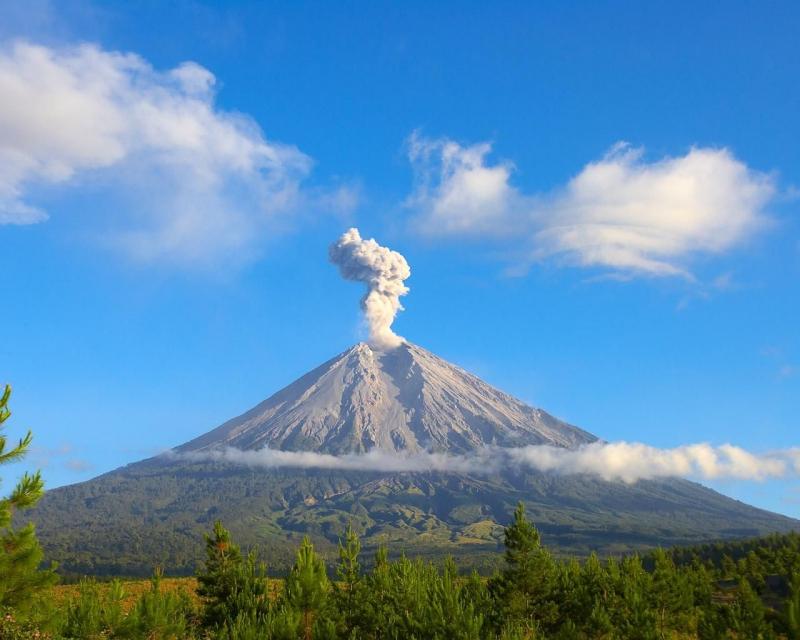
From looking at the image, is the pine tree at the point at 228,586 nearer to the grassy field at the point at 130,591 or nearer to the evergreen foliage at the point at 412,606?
the evergreen foliage at the point at 412,606

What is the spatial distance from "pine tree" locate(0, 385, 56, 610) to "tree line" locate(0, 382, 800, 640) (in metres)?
0.03

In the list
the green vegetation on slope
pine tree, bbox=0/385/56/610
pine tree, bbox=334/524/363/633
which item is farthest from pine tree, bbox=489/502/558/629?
pine tree, bbox=0/385/56/610

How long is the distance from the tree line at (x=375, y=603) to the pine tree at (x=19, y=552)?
34 mm

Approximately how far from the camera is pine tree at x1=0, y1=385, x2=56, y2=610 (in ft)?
63.3

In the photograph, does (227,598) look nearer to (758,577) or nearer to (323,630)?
(323,630)

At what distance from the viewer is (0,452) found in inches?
766

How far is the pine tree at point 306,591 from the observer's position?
3153 centimetres

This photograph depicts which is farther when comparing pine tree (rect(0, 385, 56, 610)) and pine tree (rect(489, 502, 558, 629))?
pine tree (rect(489, 502, 558, 629))

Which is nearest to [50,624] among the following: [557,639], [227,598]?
[227,598]

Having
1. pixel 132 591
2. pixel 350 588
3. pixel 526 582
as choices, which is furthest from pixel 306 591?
pixel 132 591

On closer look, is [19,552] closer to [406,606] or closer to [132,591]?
[406,606]

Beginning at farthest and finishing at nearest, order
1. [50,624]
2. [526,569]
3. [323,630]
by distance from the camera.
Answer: [526,569] < [323,630] < [50,624]

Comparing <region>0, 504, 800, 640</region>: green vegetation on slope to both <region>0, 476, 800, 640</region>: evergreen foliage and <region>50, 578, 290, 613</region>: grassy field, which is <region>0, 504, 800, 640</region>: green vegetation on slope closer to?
<region>0, 476, 800, 640</region>: evergreen foliage

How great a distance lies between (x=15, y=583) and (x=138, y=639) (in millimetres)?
9189
